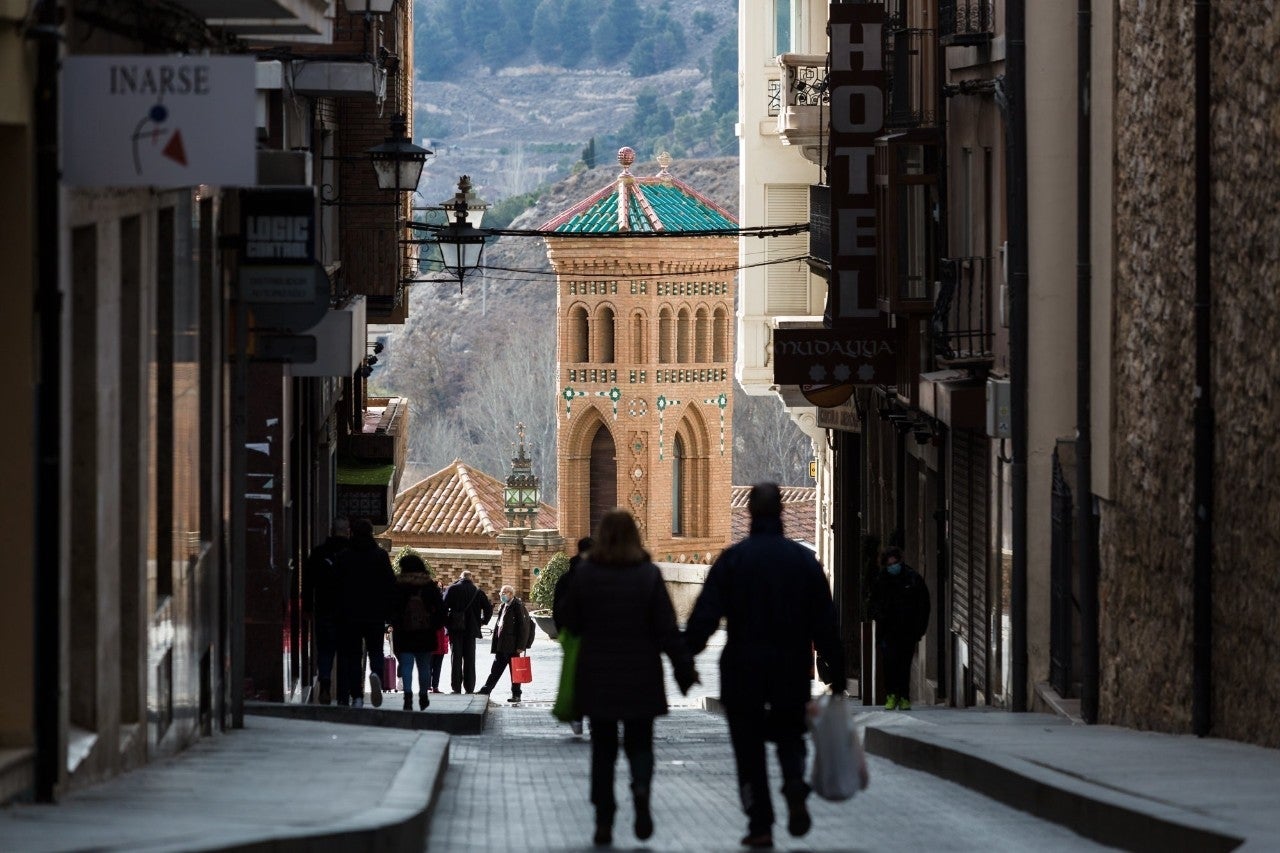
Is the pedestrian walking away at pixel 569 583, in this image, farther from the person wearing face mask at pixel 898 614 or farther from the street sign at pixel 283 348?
the person wearing face mask at pixel 898 614

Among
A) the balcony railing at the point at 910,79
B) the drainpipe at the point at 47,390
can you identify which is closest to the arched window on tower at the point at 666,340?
the balcony railing at the point at 910,79

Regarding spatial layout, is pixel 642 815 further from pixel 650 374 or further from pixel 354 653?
pixel 650 374

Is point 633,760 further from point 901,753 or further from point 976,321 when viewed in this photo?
point 976,321

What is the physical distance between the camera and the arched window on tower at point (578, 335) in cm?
7031

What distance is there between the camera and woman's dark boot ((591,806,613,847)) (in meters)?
8.93

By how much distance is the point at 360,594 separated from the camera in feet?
55.8

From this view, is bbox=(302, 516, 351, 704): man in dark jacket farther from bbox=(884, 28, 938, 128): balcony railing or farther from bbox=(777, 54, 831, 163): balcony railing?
bbox=(777, 54, 831, 163): balcony railing

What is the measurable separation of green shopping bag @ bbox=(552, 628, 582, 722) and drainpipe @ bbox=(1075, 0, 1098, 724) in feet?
23.4

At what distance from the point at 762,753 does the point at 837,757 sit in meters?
0.28

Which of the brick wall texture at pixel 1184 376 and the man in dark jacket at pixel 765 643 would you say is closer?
the man in dark jacket at pixel 765 643

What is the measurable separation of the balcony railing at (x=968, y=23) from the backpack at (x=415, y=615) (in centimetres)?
628

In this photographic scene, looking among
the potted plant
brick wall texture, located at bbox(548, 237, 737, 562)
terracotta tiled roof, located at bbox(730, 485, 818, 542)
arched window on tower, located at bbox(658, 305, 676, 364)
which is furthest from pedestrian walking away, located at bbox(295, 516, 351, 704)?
terracotta tiled roof, located at bbox(730, 485, 818, 542)

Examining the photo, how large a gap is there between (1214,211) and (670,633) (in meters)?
5.08

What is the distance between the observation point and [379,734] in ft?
41.7
